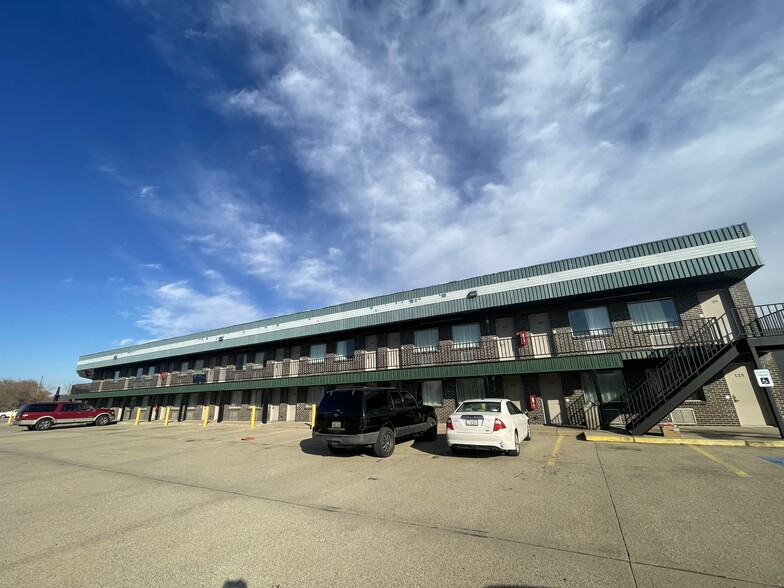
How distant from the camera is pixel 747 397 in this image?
13617mm

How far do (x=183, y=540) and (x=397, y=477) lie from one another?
14.1 feet

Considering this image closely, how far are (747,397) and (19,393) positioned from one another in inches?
4939

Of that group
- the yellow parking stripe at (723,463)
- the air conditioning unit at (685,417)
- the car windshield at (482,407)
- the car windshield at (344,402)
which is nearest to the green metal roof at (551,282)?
the air conditioning unit at (685,417)

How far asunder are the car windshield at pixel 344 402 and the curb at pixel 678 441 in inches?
321

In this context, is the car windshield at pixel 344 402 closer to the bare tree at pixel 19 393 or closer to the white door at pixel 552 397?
the white door at pixel 552 397

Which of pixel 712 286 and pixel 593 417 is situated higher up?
pixel 712 286

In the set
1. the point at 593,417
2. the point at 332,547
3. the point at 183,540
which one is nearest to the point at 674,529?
the point at 332,547

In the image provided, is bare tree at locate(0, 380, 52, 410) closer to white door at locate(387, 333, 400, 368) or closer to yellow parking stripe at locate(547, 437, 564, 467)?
white door at locate(387, 333, 400, 368)

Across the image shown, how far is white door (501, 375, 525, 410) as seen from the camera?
17.0 meters

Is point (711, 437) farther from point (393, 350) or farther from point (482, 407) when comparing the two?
point (393, 350)

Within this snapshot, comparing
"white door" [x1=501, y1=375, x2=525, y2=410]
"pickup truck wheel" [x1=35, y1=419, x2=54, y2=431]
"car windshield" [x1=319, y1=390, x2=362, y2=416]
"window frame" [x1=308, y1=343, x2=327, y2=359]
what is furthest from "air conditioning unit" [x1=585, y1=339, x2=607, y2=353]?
"pickup truck wheel" [x1=35, y1=419, x2=54, y2=431]

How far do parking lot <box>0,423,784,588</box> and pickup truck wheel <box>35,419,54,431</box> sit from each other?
2101 cm

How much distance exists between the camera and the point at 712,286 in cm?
1470

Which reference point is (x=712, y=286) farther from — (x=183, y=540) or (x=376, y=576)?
(x=183, y=540)
